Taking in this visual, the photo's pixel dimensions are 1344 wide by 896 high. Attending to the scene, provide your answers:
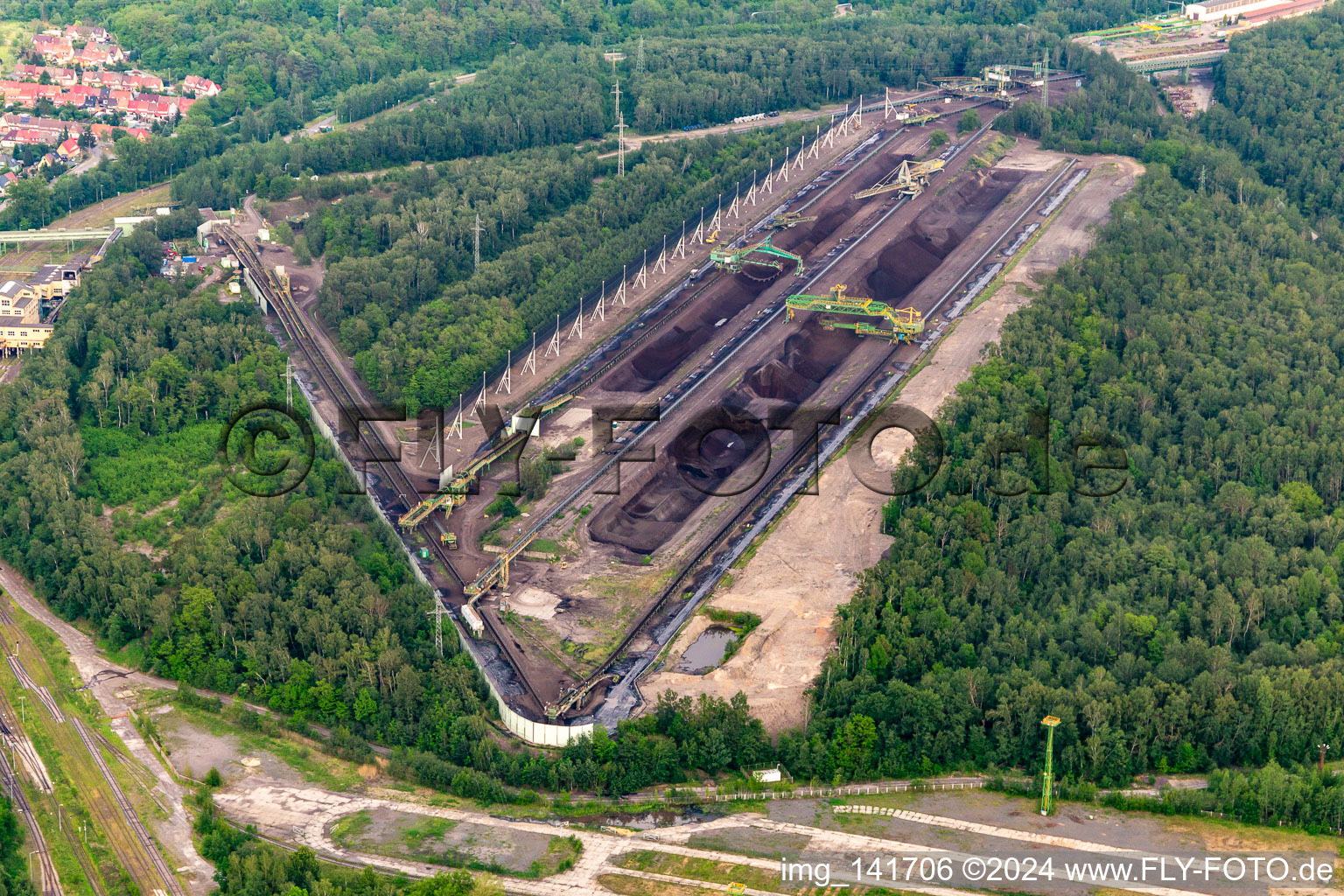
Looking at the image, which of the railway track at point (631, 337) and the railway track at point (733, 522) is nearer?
the railway track at point (733, 522)

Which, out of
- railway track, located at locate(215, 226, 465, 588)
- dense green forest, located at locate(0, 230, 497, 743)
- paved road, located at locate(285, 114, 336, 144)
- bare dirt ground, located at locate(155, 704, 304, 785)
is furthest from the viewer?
paved road, located at locate(285, 114, 336, 144)

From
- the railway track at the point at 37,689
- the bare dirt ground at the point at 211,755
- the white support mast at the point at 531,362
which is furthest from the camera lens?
the white support mast at the point at 531,362

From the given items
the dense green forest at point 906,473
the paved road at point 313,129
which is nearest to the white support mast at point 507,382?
the dense green forest at point 906,473

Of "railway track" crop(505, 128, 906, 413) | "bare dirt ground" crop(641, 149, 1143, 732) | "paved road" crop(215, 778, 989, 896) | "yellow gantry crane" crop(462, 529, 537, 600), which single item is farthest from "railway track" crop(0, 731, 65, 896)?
"railway track" crop(505, 128, 906, 413)

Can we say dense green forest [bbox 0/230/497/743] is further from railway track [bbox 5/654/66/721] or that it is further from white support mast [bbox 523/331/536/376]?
white support mast [bbox 523/331/536/376]

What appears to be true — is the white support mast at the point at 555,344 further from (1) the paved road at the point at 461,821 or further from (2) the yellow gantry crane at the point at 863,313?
(1) the paved road at the point at 461,821

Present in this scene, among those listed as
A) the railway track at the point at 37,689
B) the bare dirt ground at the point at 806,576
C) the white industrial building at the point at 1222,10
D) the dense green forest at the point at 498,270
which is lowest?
the railway track at the point at 37,689
